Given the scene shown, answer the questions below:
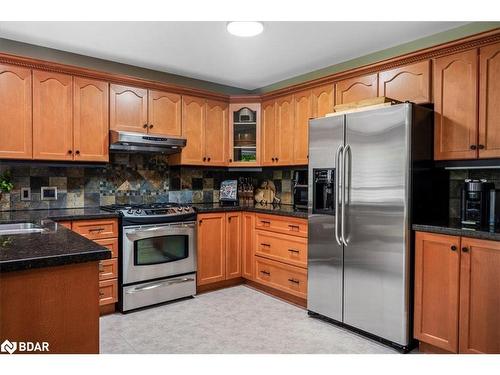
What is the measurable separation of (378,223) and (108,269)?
222 cm

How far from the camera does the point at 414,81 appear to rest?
278 centimetres

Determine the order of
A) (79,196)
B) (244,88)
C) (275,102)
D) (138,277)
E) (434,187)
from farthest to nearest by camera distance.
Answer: (244,88) < (275,102) < (79,196) < (138,277) < (434,187)

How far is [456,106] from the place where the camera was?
2525 mm

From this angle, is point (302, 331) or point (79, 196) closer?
point (302, 331)

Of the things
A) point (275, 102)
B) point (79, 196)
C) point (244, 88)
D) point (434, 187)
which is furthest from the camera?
point (244, 88)

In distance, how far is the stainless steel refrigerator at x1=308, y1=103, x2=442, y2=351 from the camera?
2416 mm

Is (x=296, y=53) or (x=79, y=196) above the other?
(x=296, y=53)

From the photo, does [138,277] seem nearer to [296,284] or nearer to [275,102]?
[296,284]

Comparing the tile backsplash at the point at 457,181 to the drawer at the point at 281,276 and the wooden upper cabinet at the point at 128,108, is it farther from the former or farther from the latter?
the wooden upper cabinet at the point at 128,108

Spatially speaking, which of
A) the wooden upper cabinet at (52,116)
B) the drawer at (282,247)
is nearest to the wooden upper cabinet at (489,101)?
the drawer at (282,247)

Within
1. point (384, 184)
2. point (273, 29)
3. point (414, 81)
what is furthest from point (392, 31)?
point (384, 184)

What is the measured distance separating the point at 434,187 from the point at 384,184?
0.44 m

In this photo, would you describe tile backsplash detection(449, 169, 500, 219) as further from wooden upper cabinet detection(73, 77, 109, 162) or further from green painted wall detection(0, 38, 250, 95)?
wooden upper cabinet detection(73, 77, 109, 162)

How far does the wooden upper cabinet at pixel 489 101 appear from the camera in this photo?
2.35 metres
